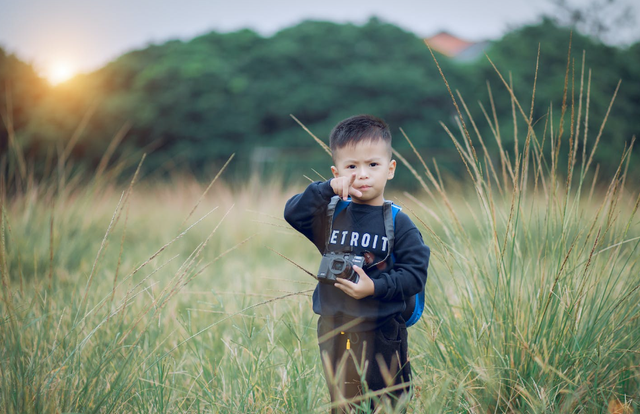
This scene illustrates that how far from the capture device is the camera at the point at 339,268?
1.42 m

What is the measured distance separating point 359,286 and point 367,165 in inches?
15.2

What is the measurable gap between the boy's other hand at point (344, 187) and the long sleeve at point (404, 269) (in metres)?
0.17

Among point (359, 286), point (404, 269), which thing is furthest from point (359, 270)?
point (404, 269)

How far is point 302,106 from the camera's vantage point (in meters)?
17.4

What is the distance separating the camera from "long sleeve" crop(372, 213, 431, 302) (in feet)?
4.68

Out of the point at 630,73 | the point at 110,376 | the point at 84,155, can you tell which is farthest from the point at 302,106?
the point at 110,376

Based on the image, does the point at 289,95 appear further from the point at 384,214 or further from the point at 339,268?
the point at 339,268

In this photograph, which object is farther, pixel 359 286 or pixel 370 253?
pixel 370 253

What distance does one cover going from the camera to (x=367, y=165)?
1.52 m

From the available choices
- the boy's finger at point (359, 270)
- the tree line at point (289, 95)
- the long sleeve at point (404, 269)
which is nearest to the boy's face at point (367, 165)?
the long sleeve at point (404, 269)

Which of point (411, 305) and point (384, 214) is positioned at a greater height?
point (384, 214)

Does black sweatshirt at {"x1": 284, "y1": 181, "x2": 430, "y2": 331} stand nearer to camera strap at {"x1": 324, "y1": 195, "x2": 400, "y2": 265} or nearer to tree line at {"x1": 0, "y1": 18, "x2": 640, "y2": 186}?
camera strap at {"x1": 324, "y1": 195, "x2": 400, "y2": 265}

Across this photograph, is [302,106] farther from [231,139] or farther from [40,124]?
[40,124]

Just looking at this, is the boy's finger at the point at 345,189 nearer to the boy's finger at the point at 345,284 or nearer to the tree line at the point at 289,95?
the boy's finger at the point at 345,284
